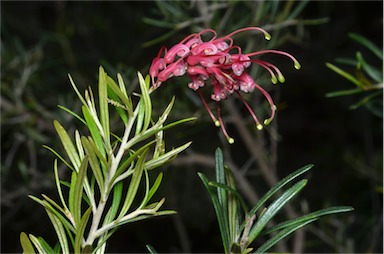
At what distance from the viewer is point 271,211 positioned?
1.43ft

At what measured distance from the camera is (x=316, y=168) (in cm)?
184

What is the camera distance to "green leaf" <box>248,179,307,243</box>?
0.43m

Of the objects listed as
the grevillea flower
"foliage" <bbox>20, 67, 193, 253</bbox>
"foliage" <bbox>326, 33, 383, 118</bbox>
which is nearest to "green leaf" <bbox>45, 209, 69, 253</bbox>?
"foliage" <bbox>20, 67, 193, 253</bbox>

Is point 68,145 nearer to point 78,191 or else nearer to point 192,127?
point 78,191

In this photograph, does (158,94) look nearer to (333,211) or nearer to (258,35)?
(258,35)

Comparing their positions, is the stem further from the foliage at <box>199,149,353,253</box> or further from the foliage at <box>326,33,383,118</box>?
the foliage at <box>326,33,383,118</box>

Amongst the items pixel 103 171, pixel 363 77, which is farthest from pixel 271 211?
pixel 363 77

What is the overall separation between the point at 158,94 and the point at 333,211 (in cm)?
75

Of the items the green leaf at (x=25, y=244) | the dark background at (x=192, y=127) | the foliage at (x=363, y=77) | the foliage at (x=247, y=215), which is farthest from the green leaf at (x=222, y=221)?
the dark background at (x=192, y=127)

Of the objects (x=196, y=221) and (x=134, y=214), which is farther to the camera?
(x=196, y=221)

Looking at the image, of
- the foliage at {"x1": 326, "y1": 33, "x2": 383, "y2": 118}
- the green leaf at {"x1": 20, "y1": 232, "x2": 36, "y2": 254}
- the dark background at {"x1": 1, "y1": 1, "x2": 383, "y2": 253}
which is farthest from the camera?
the dark background at {"x1": 1, "y1": 1, "x2": 383, "y2": 253}

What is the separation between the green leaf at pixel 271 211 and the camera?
0.43 metres

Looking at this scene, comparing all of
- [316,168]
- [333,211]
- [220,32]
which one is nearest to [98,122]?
[333,211]

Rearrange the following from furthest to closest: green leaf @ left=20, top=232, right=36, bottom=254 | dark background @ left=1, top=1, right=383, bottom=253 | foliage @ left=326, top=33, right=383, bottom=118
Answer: dark background @ left=1, top=1, right=383, bottom=253 → foliage @ left=326, top=33, right=383, bottom=118 → green leaf @ left=20, top=232, right=36, bottom=254
